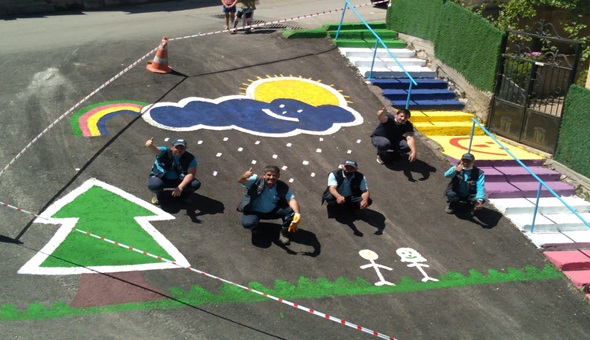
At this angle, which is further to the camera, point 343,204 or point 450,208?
point 450,208

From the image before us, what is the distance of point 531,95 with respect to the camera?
14945 mm

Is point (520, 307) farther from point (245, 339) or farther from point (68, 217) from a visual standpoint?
point (68, 217)

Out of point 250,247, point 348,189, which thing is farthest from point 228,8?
point 250,247

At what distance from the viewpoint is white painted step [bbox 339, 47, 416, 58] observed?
1817cm

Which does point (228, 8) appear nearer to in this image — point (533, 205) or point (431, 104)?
point (431, 104)

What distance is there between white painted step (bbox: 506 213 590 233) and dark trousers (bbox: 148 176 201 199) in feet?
19.1

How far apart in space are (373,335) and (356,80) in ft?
29.7

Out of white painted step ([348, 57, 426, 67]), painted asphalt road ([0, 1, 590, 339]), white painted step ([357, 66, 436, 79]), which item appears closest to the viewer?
painted asphalt road ([0, 1, 590, 339])

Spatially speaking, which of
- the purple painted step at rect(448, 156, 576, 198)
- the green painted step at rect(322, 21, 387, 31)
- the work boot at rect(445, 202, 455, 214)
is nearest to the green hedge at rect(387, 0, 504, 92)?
the green painted step at rect(322, 21, 387, 31)

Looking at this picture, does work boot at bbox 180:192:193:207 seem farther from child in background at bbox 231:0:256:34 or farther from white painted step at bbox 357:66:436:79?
child in background at bbox 231:0:256:34

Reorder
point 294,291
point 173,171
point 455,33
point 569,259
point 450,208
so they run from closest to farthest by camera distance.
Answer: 1. point 294,291
2. point 173,171
3. point 569,259
4. point 450,208
5. point 455,33

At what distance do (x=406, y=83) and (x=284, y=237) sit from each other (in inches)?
304

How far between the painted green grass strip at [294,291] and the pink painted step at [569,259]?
171mm

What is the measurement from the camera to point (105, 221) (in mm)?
10789
